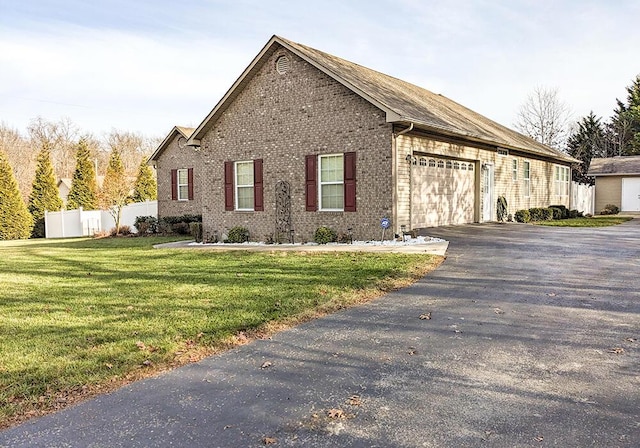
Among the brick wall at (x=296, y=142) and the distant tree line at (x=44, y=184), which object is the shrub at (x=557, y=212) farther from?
the distant tree line at (x=44, y=184)

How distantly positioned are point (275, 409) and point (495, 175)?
1759 cm

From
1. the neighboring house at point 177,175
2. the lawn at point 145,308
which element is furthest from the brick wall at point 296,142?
the neighboring house at point 177,175

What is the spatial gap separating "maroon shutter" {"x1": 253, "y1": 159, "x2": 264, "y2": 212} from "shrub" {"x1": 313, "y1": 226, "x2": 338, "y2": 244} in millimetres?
2610

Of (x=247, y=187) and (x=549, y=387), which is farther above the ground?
(x=247, y=187)

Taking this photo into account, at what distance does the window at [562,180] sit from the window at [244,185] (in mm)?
17508

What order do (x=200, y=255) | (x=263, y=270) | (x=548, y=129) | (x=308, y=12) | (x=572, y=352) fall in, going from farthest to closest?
(x=548, y=129) < (x=308, y=12) < (x=200, y=255) < (x=263, y=270) < (x=572, y=352)

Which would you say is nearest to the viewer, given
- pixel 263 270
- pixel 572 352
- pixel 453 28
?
pixel 572 352

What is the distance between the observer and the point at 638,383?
3906 millimetres

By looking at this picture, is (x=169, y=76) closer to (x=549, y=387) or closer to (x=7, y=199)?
(x=7, y=199)

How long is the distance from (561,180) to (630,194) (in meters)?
8.37

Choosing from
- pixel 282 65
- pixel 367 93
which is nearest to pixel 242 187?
pixel 282 65

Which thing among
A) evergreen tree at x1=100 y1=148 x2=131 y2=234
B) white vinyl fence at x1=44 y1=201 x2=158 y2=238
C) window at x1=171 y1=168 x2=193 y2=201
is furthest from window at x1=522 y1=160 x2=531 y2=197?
evergreen tree at x1=100 y1=148 x2=131 y2=234

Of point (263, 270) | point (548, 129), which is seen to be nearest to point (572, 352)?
point (263, 270)

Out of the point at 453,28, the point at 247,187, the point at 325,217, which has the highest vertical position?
the point at 453,28
